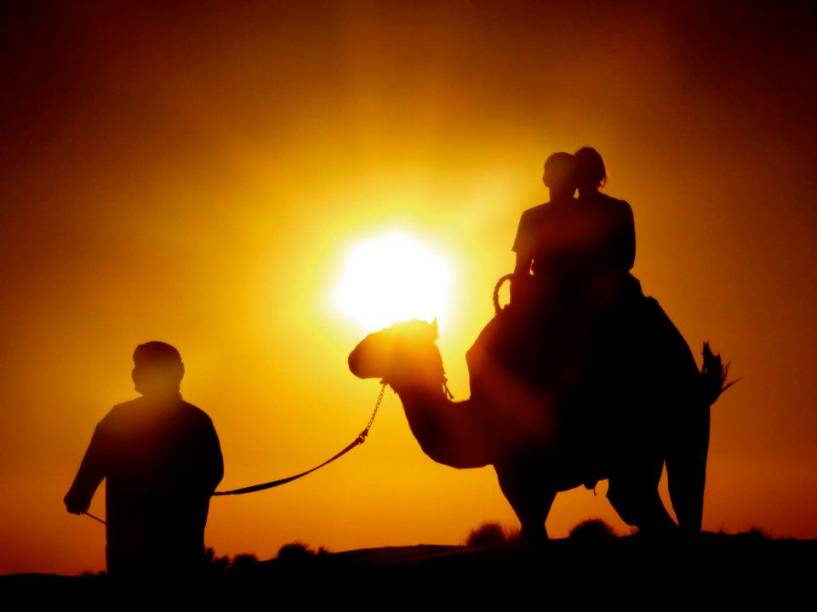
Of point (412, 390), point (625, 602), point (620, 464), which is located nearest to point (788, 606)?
point (625, 602)

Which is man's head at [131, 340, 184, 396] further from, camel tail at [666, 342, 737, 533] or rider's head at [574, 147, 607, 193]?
camel tail at [666, 342, 737, 533]

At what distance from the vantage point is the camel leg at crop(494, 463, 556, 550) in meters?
6.82

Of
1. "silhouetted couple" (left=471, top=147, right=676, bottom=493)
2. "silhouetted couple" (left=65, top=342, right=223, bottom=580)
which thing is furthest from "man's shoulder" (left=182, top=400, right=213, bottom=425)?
"silhouetted couple" (left=471, top=147, right=676, bottom=493)

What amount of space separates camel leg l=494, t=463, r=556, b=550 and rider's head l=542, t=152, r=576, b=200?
A: 6.77 ft

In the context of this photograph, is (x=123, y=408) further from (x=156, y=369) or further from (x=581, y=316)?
(x=581, y=316)

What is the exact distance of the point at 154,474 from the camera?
279 inches

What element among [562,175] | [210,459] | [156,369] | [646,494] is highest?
[562,175]

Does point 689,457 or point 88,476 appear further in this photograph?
point 88,476

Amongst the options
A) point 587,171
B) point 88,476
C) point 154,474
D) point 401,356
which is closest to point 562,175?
point 587,171

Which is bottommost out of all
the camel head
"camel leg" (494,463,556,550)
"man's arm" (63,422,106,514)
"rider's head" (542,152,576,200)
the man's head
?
"camel leg" (494,463,556,550)

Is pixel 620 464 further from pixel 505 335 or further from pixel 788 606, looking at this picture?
pixel 788 606

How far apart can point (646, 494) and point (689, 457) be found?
423mm

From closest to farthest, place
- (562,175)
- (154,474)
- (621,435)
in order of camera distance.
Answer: (621,435) < (154,474) < (562,175)

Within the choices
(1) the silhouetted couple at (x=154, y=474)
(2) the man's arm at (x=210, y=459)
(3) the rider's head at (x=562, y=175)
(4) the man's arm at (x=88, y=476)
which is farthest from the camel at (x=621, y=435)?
(4) the man's arm at (x=88, y=476)
